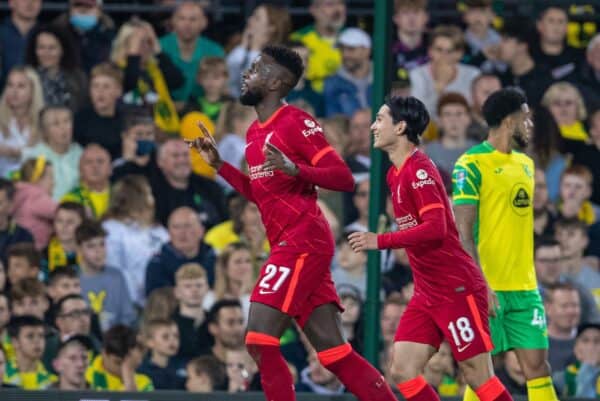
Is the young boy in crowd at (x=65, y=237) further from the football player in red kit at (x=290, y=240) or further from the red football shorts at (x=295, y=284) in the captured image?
the red football shorts at (x=295, y=284)

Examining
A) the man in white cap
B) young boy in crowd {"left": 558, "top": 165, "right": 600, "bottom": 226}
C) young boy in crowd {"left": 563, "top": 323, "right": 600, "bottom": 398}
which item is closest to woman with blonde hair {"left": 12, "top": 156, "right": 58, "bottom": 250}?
the man in white cap

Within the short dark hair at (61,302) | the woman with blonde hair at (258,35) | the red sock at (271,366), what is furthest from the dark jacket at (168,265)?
the red sock at (271,366)

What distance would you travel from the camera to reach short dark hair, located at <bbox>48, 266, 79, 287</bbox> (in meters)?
11.1

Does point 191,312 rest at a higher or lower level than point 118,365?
higher

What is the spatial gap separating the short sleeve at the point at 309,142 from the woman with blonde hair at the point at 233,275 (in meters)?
3.43

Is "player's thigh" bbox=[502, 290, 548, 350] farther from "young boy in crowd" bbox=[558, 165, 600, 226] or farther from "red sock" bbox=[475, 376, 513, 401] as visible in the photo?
"young boy in crowd" bbox=[558, 165, 600, 226]

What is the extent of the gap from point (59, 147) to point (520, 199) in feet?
14.4

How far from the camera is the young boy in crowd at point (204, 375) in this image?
10641 mm

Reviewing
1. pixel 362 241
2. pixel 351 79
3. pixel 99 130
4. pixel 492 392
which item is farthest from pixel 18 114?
pixel 492 392

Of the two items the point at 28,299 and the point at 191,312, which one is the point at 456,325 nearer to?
the point at 191,312

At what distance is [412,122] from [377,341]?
6.63ft

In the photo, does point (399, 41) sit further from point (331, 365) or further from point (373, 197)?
point (331, 365)

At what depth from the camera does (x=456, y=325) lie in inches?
309

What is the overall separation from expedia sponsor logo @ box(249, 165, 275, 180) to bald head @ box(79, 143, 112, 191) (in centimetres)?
385
